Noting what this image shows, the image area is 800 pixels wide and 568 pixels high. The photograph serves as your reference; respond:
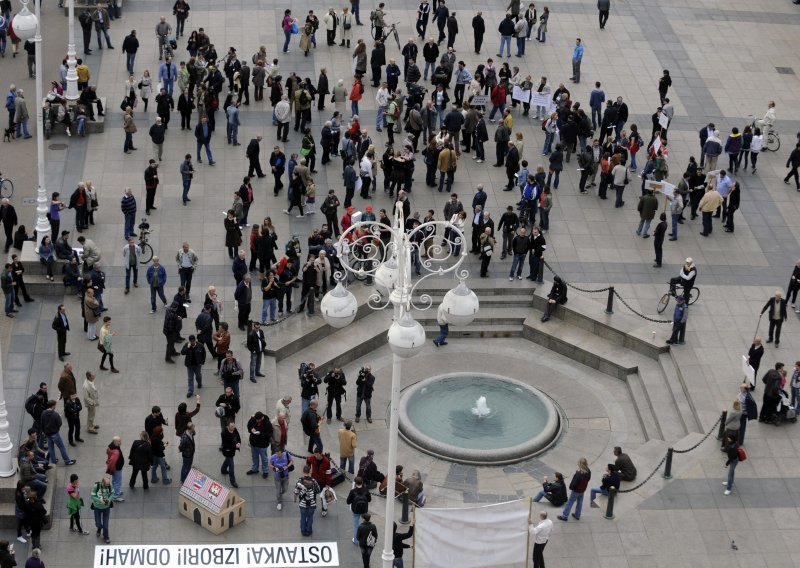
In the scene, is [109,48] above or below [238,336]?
above

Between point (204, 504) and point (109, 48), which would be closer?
point (204, 504)

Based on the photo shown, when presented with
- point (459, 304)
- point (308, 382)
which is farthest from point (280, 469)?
point (459, 304)

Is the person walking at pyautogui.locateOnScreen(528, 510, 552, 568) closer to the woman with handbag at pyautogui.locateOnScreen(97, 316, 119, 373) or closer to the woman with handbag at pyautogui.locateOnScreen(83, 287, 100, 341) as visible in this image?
the woman with handbag at pyautogui.locateOnScreen(97, 316, 119, 373)

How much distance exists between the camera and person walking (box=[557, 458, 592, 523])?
3228 centimetres

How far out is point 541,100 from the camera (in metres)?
49.3

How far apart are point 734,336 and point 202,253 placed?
1371 cm

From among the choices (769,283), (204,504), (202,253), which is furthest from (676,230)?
(204,504)

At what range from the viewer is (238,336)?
38.5 meters

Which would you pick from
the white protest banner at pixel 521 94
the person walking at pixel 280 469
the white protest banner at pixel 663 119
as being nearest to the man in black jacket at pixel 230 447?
the person walking at pixel 280 469

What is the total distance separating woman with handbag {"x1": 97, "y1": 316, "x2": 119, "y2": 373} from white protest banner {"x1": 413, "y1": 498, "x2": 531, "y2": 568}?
31.9 feet

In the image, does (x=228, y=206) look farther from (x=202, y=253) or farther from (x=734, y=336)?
(x=734, y=336)

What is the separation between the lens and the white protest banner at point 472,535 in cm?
3033

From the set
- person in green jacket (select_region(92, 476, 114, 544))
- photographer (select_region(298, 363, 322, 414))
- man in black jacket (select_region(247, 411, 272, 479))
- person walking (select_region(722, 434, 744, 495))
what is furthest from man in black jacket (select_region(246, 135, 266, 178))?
person walking (select_region(722, 434, 744, 495))

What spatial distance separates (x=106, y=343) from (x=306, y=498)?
23.9 feet
